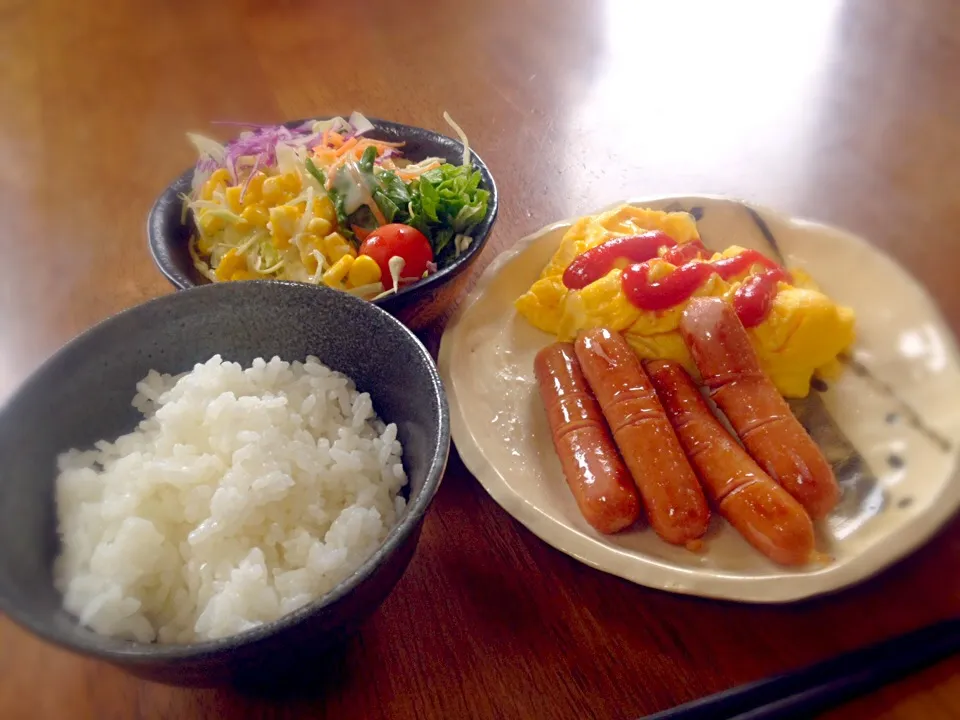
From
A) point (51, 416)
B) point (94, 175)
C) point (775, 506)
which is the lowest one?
point (94, 175)

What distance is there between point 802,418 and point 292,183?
1418mm

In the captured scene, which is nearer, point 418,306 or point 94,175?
point 418,306

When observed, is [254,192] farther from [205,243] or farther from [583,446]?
[583,446]

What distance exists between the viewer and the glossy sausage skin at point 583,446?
138cm

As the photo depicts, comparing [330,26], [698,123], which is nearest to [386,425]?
[698,123]

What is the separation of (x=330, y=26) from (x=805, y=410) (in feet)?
9.39

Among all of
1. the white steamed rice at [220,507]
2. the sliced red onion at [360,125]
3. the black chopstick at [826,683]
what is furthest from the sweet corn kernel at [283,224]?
the black chopstick at [826,683]

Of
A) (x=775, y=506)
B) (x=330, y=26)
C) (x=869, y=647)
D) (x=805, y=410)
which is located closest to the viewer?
(x=869, y=647)

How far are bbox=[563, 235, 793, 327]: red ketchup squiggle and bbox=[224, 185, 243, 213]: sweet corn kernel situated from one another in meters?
0.89

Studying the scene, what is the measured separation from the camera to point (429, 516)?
145 centimetres

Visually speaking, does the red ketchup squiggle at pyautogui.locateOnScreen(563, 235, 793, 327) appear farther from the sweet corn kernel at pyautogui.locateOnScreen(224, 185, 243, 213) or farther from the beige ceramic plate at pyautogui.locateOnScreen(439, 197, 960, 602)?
the sweet corn kernel at pyautogui.locateOnScreen(224, 185, 243, 213)

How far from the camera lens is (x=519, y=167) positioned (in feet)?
7.98

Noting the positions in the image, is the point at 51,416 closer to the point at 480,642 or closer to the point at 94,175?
the point at 480,642

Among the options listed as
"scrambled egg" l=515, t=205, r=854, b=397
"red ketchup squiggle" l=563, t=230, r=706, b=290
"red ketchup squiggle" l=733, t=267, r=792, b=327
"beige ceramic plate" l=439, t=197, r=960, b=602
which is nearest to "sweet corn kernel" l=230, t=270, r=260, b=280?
"beige ceramic plate" l=439, t=197, r=960, b=602
